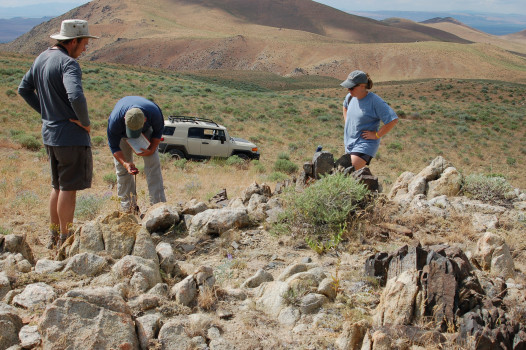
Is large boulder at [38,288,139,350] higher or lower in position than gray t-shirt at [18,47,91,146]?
lower

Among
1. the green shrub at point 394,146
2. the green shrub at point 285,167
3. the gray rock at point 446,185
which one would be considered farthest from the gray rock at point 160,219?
the green shrub at point 394,146

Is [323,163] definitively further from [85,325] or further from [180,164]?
[180,164]

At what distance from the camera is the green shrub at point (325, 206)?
4.13 metres

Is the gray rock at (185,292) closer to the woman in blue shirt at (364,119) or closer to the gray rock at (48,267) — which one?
the gray rock at (48,267)

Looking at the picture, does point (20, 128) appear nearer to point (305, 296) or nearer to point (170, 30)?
point (305, 296)

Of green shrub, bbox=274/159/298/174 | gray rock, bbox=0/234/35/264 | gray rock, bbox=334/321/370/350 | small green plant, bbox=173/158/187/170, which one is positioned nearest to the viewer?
gray rock, bbox=334/321/370/350

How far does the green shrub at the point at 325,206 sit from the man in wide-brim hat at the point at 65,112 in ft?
6.75

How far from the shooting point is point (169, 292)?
114 inches

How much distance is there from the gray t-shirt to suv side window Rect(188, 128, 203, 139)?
35.3ft

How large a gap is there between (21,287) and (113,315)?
37.4 inches

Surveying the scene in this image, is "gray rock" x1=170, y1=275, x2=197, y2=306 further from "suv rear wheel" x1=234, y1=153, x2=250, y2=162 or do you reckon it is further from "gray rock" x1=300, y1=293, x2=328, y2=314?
"suv rear wheel" x1=234, y1=153, x2=250, y2=162

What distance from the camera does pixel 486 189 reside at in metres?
5.19

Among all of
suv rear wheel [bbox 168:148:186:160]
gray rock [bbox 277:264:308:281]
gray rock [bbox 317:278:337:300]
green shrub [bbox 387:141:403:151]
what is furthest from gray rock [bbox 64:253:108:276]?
green shrub [bbox 387:141:403:151]

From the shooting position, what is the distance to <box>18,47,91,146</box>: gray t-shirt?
12.1ft
